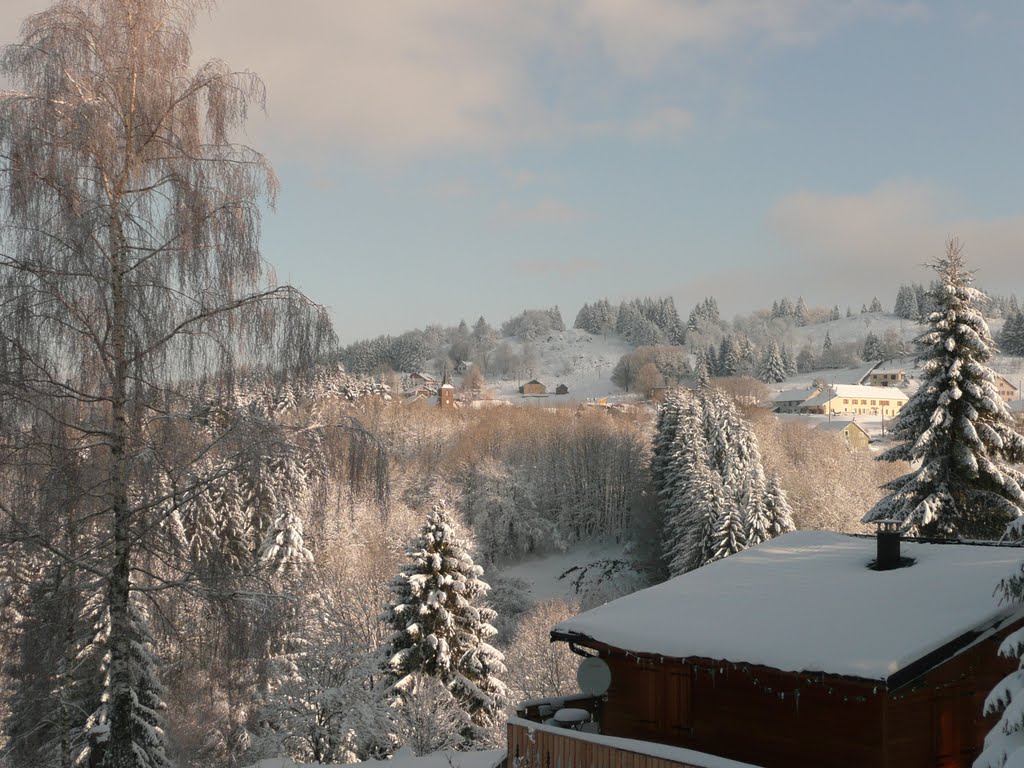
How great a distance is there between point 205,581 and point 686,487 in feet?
138

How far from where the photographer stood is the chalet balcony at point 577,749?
9172mm

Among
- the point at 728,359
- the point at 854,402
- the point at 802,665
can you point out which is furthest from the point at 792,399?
the point at 802,665

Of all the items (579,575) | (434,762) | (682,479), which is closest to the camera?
(434,762)

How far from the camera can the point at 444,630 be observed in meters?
26.1

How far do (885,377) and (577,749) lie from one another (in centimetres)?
15284

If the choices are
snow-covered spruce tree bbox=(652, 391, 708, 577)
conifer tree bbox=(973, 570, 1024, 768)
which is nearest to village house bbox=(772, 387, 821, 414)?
snow-covered spruce tree bbox=(652, 391, 708, 577)

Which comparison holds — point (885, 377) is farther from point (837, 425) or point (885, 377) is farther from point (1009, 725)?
point (1009, 725)

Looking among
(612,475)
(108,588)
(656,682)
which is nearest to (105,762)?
(108,588)

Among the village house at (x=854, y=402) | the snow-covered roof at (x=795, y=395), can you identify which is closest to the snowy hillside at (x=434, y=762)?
the village house at (x=854, y=402)

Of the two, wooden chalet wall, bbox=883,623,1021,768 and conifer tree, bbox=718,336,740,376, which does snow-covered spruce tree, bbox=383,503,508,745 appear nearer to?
wooden chalet wall, bbox=883,623,1021,768

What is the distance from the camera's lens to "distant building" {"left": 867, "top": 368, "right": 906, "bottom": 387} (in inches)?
5714

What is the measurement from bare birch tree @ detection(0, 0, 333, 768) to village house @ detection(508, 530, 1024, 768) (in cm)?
557

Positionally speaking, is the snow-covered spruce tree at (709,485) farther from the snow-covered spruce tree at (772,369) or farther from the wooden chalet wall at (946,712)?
the snow-covered spruce tree at (772,369)

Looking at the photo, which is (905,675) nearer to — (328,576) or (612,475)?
(328,576)
